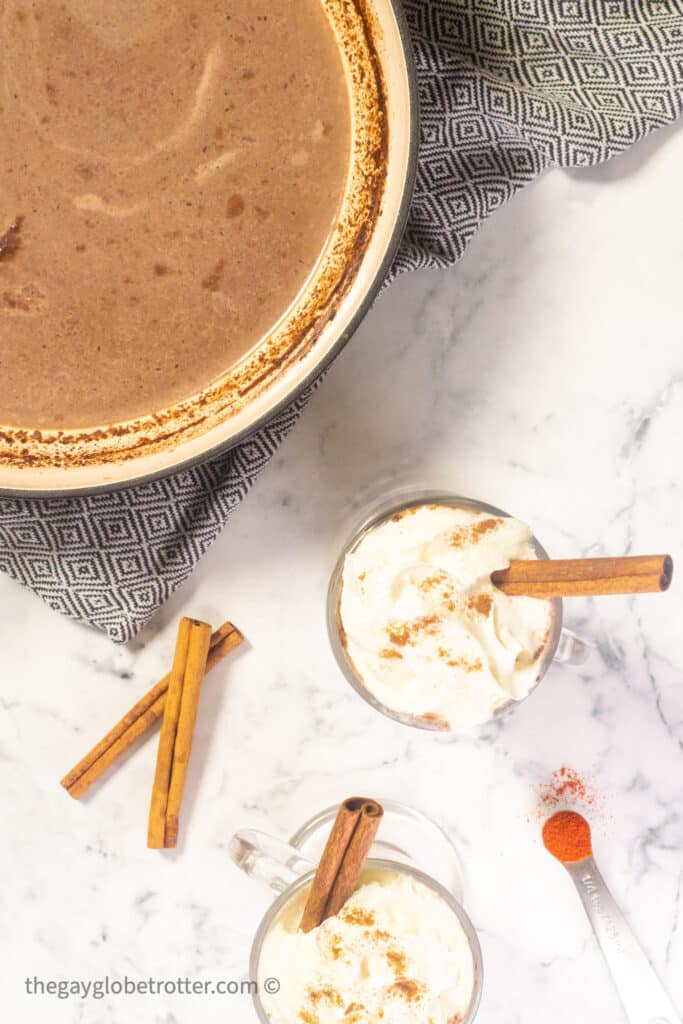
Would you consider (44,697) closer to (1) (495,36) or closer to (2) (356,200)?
(2) (356,200)

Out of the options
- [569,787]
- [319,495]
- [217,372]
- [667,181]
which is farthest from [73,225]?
[569,787]

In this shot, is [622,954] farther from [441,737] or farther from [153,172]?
[153,172]

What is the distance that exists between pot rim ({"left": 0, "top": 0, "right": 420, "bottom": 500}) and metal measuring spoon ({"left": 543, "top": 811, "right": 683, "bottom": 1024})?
0.69 meters

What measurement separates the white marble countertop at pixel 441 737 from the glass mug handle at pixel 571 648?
51 millimetres

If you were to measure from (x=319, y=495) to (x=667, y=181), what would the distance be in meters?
0.59

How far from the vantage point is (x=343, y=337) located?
1046 mm

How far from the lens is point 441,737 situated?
1303 millimetres

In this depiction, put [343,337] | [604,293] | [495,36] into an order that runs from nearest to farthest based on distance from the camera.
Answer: [343,337]
[495,36]
[604,293]

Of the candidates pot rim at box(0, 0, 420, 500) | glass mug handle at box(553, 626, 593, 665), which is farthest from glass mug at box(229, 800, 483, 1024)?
pot rim at box(0, 0, 420, 500)

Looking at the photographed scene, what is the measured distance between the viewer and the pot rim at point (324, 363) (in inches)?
39.8

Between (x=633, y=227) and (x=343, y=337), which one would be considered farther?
(x=633, y=227)

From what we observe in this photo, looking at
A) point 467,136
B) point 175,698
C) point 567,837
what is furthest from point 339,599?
point 467,136

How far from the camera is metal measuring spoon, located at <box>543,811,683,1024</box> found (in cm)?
132

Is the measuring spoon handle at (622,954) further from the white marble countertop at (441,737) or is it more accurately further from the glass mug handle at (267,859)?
the glass mug handle at (267,859)
